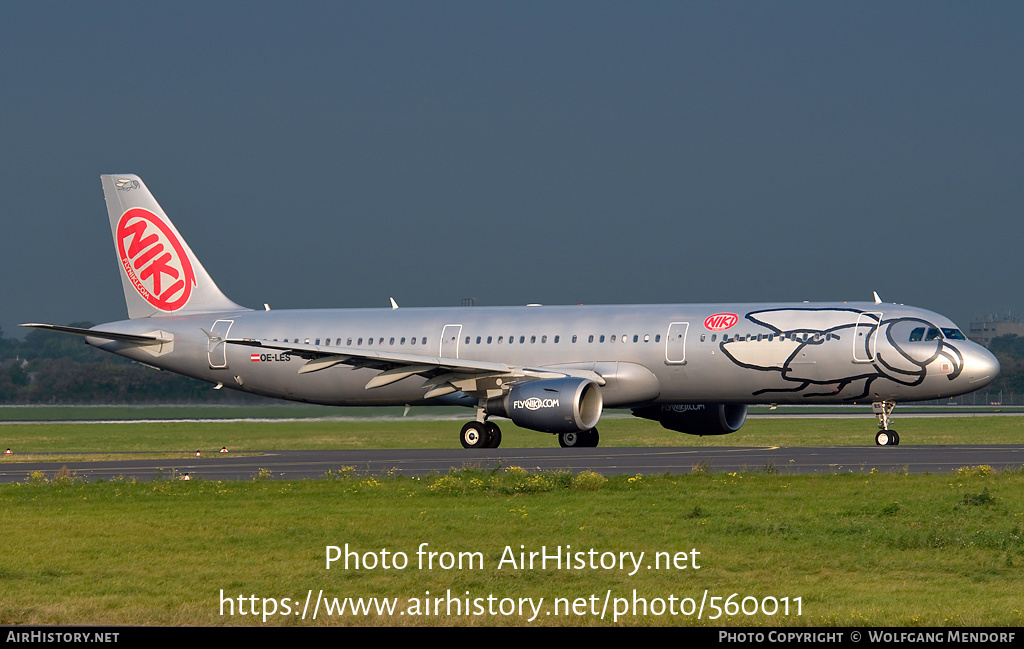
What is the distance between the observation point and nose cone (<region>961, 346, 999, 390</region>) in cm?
3522

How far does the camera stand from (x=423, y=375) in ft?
129

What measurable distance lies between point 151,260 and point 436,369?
13.7 m

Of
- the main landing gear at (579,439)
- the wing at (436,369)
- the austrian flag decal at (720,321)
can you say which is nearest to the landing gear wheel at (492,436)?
the wing at (436,369)

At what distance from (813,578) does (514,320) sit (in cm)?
2698

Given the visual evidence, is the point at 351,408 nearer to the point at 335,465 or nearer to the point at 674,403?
the point at 674,403

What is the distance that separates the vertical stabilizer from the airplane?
0.05m

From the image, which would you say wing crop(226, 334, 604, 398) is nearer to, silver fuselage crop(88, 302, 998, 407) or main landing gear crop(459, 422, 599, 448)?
silver fuselage crop(88, 302, 998, 407)

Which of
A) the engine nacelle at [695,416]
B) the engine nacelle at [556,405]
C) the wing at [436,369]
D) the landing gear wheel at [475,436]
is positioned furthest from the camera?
the engine nacelle at [695,416]

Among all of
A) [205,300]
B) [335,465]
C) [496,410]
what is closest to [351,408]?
[205,300]

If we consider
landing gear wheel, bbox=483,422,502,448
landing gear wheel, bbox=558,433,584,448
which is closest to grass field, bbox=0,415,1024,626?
landing gear wheel, bbox=558,433,584,448

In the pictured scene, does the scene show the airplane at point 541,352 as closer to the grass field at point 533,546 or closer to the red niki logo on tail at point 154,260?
the red niki logo on tail at point 154,260

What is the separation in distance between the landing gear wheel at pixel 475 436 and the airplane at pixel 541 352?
4cm

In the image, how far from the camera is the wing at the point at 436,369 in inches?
1491

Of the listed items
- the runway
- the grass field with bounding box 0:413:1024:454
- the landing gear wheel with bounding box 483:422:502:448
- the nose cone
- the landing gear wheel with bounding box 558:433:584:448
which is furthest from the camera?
the grass field with bounding box 0:413:1024:454
